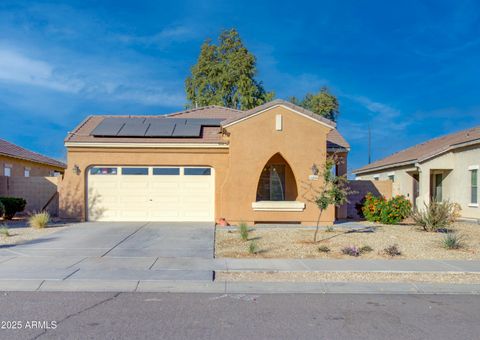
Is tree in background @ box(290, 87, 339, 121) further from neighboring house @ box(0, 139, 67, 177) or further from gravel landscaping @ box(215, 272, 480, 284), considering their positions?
gravel landscaping @ box(215, 272, 480, 284)

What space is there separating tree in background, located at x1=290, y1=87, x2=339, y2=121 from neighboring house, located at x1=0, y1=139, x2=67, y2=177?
2663 centimetres

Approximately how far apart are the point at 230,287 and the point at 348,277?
271cm

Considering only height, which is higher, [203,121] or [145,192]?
[203,121]

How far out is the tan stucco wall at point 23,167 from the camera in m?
25.0

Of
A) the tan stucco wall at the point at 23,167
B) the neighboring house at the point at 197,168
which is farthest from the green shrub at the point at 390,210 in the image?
the tan stucco wall at the point at 23,167

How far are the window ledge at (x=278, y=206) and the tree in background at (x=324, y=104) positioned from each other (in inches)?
1161

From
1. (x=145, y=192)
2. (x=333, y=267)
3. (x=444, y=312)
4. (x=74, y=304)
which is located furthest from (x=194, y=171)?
(x=444, y=312)

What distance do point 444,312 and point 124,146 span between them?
14.9m

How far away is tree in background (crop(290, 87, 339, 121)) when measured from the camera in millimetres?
47219

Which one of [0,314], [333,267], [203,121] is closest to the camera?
[0,314]

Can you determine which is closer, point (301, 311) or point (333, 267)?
point (301, 311)

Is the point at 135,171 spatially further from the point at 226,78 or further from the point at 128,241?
the point at 226,78

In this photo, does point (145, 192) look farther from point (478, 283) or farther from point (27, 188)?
point (478, 283)

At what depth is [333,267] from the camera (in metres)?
10.4
